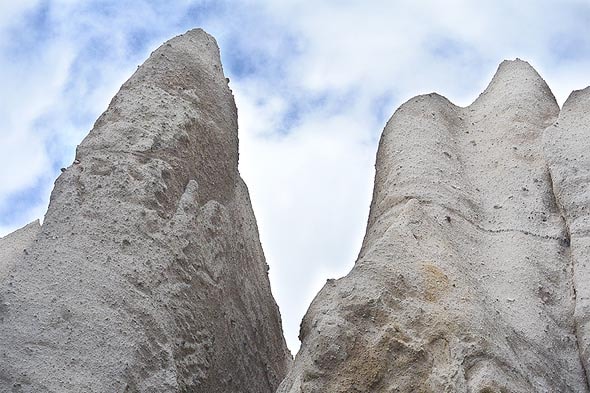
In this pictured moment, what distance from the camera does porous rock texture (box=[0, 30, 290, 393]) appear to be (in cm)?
436

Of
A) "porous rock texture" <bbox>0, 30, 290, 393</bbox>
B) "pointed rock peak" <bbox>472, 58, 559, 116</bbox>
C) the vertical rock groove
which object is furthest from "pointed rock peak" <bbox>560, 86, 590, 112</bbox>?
"porous rock texture" <bbox>0, 30, 290, 393</bbox>

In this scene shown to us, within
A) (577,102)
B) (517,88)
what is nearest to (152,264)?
(577,102)

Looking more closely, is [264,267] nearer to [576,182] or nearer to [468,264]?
[468,264]

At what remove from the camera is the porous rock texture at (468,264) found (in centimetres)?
417

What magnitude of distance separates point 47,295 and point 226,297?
1228 millimetres

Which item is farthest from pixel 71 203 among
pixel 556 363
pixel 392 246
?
pixel 556 363

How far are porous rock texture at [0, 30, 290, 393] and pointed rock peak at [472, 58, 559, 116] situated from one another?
2117 mm

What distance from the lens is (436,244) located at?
4988 millimetres

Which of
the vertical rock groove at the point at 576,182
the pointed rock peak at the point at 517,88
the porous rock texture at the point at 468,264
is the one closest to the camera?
the porous rock texture at the point at 468,264

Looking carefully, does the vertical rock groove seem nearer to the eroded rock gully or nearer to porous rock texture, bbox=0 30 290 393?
the eroded rock gully

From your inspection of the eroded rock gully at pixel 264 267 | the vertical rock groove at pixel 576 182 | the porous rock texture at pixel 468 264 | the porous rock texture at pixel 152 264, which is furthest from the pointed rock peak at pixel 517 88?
the porous rock texture at pixel 152 264

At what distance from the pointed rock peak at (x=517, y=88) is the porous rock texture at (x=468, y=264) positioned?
0.8 inches

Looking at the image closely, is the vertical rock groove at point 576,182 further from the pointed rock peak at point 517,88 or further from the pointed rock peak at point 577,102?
the pointed rock peak at point 517,88

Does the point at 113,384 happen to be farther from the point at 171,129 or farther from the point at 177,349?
the point at 171,129
